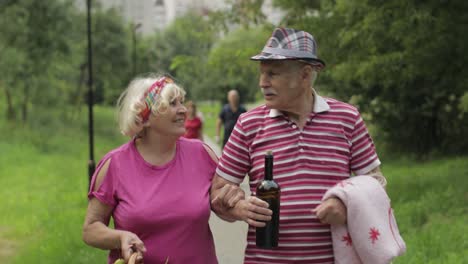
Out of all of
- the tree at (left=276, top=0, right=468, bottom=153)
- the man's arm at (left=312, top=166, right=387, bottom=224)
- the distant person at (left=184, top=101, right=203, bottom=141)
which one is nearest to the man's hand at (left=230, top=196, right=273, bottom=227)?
the man's arm at (left=312, top=166, right=387, bottom=224)

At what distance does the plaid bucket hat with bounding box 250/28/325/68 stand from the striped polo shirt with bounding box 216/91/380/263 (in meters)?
0.21

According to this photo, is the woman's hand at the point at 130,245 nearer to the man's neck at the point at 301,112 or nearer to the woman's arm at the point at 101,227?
the woman's arm at the point at 101,227

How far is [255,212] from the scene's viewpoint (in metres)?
2.87

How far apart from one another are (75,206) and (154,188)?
8969 mm

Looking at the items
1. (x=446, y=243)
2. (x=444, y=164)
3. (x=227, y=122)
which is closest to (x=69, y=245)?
(x=446, y=243)

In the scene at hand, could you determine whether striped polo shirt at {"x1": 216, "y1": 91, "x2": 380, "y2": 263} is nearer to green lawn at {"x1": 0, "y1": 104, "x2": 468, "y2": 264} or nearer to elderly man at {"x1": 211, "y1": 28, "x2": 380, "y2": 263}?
elderly man at {"x1": 211, "y1": 28, "x2": 380, "y2": 263}

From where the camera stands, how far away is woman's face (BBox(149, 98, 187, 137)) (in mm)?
3305

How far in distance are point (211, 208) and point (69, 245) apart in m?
5.22

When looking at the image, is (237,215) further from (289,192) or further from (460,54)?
(460,54)

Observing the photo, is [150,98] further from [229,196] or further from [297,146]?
[297,146]

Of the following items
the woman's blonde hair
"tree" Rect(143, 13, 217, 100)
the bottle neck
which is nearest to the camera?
the bottle neck

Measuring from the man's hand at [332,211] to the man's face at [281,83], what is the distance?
1.42 ft

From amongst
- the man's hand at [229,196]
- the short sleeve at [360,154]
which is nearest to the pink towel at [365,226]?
the short sleeve at [360,154]

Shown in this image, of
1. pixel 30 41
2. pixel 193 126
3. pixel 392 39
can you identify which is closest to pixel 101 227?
pixel 392 39
